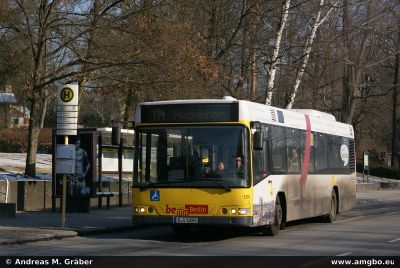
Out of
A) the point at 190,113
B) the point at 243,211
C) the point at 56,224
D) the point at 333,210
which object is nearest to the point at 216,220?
the point at 243,211

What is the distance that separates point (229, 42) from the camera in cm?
2941

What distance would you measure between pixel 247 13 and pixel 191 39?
13.9 ft

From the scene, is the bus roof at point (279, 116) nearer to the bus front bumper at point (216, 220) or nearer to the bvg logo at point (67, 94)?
the bus front bumper at point (216, 220)

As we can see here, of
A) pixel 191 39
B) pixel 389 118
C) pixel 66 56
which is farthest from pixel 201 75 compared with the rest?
pixel 389 118

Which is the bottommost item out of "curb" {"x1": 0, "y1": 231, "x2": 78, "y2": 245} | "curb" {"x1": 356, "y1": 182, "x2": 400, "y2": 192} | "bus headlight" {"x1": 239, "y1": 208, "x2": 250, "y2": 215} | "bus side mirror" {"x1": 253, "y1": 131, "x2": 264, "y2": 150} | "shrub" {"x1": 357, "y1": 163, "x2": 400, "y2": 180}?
"curb" {"x1": 0, "y1": 231, "x2": 78, "y2": 245}

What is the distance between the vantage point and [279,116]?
18.0m

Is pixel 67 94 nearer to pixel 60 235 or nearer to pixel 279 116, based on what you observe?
pixel 60 235

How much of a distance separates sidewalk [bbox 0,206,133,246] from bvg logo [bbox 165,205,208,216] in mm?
2991

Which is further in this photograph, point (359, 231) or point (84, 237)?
point (359, 231)

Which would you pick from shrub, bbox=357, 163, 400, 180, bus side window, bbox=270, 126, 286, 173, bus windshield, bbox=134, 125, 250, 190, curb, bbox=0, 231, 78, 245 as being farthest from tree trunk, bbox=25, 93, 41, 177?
shrub, bbox=357, 163, 400, 180

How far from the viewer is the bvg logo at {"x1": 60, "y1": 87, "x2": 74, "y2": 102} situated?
18469 mm

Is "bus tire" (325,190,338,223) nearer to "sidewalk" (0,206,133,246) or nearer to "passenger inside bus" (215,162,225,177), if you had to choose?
"sidewalk" (0,206,133,246)
